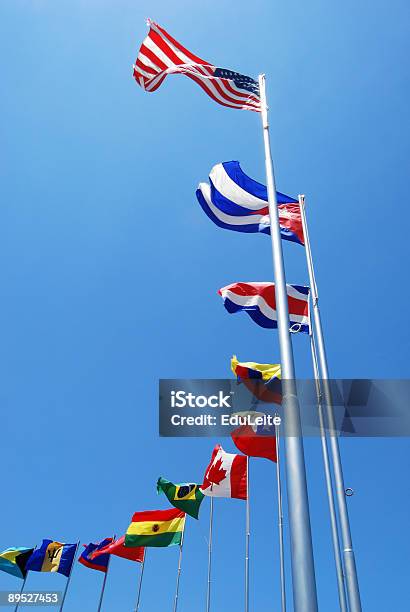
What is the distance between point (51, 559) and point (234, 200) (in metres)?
27.7

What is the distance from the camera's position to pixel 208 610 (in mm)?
23766

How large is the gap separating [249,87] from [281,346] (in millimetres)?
7551

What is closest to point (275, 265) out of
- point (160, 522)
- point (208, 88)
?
point (208, 88)

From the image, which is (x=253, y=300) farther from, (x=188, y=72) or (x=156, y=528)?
(x=156, y=528)

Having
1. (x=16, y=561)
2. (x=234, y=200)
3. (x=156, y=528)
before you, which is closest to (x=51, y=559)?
(x=16, y=561)

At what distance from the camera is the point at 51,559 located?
2997 centimetres

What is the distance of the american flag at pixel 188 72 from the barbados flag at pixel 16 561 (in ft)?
95.3

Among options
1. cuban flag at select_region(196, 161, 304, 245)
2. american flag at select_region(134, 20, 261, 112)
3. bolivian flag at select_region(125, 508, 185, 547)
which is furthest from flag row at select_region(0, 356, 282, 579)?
american flag at select_region(134, 20, 261, 112)

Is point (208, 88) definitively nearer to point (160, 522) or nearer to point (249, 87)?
point (249, 87)
